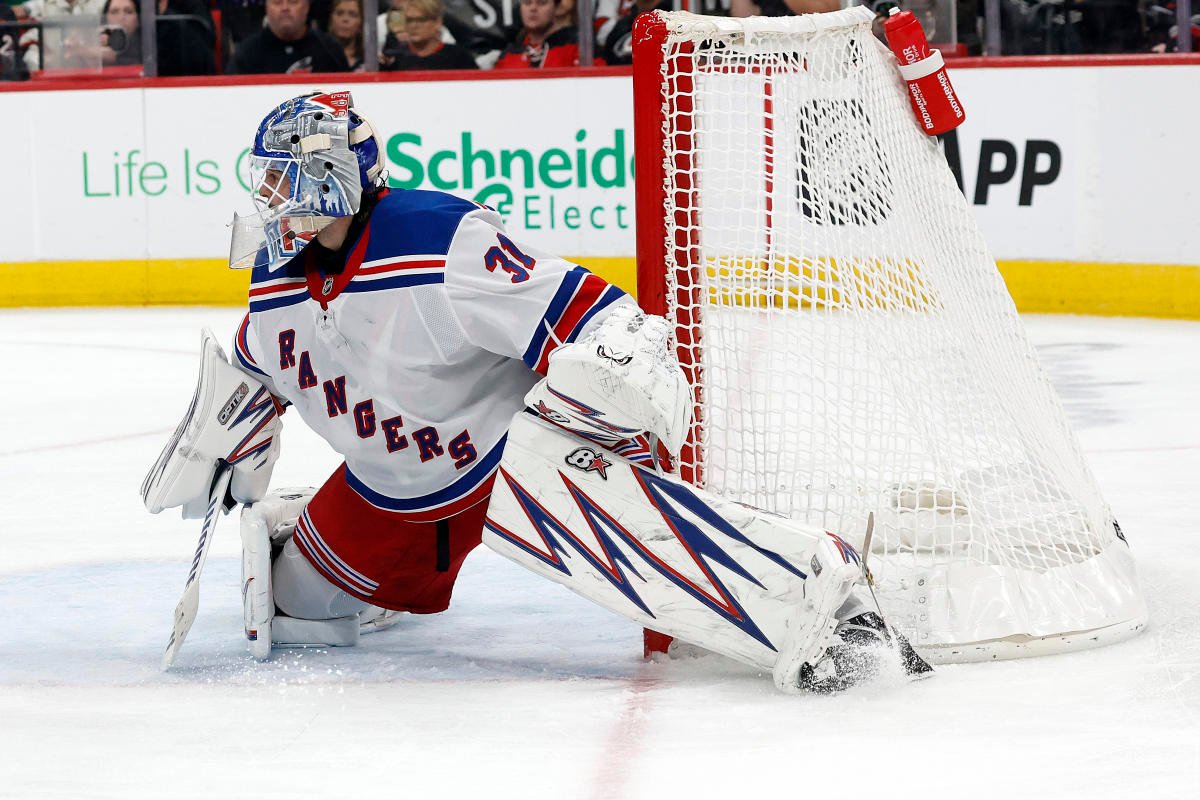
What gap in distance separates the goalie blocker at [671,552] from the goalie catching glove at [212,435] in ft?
1.61

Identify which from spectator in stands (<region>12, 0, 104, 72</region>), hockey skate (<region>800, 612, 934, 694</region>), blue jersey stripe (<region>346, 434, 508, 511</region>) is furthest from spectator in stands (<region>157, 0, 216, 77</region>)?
hockey skate (<region>800, 612, 934, 694</region>)

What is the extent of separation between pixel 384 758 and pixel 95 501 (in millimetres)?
1803

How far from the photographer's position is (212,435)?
250 centimetres

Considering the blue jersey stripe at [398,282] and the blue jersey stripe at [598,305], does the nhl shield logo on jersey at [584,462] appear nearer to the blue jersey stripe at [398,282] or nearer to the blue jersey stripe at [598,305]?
the blue jersey stripe at [598,305]

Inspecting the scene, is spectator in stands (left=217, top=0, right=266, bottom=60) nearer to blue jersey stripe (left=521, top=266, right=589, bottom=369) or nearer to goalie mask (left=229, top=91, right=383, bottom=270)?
goalie mask (left=229, top=91, right=383, bottom=270)

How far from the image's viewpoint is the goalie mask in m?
2.26

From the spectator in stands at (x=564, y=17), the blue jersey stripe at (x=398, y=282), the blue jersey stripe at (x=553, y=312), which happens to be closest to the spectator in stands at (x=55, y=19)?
the spectator in stands at (x=564, y=17)

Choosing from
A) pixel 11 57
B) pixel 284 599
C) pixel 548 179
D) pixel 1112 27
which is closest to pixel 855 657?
pixel 284 599

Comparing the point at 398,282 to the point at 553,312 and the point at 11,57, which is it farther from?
the point at 11,57

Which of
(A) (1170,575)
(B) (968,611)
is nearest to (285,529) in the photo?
(B) (968,611)

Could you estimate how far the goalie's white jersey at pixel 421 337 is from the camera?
2.20 meters

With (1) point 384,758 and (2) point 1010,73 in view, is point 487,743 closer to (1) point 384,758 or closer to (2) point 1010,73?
(1) point 384,758

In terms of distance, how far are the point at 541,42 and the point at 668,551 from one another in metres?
4.93

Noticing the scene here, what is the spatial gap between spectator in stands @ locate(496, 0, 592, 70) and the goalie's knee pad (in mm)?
4448
